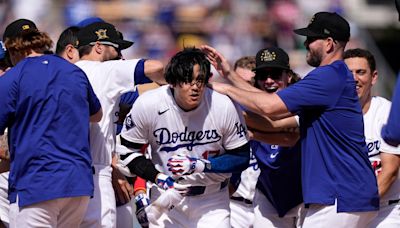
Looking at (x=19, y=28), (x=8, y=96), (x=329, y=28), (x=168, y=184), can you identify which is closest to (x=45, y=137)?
(x=8, y=96)

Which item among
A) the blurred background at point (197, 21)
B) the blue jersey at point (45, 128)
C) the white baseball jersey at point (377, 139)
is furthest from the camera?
the blurred background at point (197, 21)

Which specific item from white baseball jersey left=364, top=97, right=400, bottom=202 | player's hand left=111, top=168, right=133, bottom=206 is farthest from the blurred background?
white baseball jersey left=364, top=97, right=400, bottom=202

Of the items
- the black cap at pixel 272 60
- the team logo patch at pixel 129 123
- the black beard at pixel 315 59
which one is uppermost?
the black beard at pixel 315 59

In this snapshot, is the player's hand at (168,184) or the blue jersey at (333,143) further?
the player's hand at (168,184)

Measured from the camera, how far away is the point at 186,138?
23.3ft

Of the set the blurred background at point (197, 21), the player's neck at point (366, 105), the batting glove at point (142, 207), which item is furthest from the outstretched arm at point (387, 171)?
the blurred background at point (197, 21)

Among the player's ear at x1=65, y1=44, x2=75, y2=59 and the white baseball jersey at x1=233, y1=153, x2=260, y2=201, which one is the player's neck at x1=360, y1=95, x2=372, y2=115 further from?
the player's ear at x1=65, y1=44, x2=75, y2=59

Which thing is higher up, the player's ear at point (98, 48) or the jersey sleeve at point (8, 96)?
the player's ear at point (98, 48)

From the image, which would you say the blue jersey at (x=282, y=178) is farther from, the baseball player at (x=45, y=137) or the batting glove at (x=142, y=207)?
the baseball player at (x=45, y=137)

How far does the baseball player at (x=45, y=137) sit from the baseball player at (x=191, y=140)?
55 centimetres

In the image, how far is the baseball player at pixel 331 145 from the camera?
268 inches

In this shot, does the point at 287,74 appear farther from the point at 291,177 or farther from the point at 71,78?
the point at 71,78

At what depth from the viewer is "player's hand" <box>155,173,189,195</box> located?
700 cm

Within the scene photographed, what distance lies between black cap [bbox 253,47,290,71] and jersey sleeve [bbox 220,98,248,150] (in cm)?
100
